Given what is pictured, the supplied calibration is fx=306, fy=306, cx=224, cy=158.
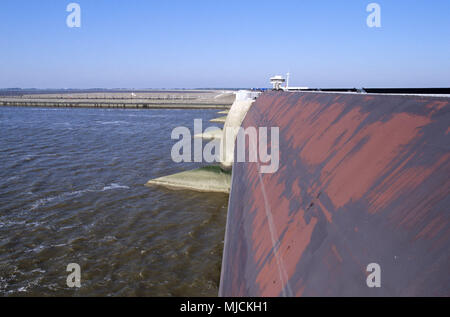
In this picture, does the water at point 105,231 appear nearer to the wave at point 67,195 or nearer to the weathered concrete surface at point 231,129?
the wave at point 67,195

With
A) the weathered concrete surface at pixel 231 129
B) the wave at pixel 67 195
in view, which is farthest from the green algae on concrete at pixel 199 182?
the weathered concrete surface at pixel 231 129

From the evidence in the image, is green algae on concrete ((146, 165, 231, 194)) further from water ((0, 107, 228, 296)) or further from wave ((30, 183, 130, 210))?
wave ((30, 183, 130, 210))

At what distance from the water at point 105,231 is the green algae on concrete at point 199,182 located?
17.7 inches

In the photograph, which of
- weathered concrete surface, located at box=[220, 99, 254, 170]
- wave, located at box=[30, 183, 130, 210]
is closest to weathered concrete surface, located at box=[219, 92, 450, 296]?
wave, located at box=[30, 183, 130, 210]

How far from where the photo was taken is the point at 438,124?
222 centimetres

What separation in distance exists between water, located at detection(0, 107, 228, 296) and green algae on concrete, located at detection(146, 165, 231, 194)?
450 mm

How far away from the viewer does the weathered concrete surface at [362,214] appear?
1656mm

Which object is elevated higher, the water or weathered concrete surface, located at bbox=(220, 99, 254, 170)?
weathered concrete surface, located at bbox=(220, 99, 254, 170)

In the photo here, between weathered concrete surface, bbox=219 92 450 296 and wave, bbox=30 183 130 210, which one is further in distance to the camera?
wave, bbox=30 183 130 210

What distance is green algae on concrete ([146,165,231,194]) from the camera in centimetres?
1402

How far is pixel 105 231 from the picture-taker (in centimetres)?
994
